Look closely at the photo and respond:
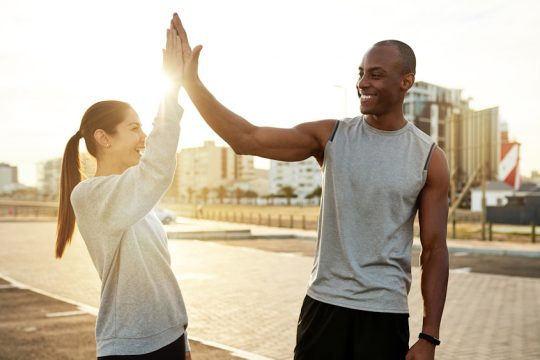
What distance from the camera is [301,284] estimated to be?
1172 cm

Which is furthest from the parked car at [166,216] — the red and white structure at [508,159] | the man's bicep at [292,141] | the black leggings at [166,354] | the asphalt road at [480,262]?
the man's bicep at [292,141]

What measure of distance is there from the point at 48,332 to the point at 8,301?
104 inches

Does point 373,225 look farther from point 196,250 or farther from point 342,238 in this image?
point 196,250

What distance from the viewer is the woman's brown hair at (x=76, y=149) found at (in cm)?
250

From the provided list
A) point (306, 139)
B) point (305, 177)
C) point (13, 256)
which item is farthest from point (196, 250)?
Answer: point (305, 177)

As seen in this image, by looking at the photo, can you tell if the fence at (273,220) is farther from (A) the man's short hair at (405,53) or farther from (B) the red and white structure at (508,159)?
(A) the man's short hair at (405,53)

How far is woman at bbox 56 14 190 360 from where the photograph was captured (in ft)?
7.30

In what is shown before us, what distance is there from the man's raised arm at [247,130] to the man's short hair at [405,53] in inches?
14.8

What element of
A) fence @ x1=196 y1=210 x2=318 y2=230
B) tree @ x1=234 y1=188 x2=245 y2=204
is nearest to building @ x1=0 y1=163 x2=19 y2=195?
tree @ x1=234 y1=188 x2=245 y2=204

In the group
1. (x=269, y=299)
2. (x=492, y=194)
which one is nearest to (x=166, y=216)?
(x=269, y=299)

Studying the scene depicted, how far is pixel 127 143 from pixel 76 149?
0.30 m

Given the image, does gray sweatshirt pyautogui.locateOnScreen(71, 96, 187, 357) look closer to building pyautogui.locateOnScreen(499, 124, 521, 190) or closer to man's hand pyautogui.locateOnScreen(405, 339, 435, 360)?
man's hand pyautogui.locateOnScreen(405, 339, 435, 360)

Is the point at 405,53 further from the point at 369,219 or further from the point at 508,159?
the point at 508,159

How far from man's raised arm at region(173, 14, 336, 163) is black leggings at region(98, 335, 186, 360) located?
0.84 metres
